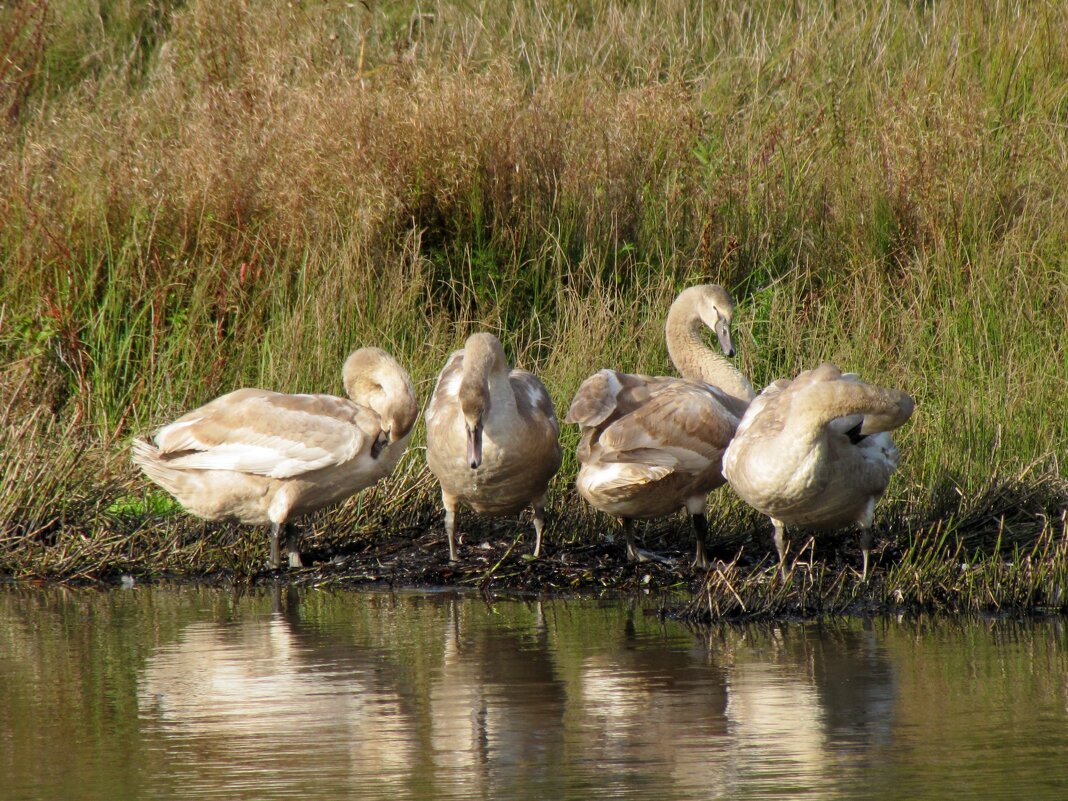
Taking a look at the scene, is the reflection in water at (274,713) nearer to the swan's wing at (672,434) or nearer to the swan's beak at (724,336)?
the swan's wing at (672,434)

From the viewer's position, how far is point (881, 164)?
37.7ft

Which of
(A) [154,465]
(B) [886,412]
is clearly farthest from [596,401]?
(A) [154,465]

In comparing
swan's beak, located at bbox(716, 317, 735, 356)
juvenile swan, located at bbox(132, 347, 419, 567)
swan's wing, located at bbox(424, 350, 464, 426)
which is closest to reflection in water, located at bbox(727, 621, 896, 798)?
swan's wing, located at bbox(424, 350, 464, 426)

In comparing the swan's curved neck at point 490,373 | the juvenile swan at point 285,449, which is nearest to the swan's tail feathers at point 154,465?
the juvenile swan at point 285,449

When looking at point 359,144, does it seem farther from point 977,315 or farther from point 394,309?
point 977,315

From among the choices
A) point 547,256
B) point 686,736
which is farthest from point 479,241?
point 686,736

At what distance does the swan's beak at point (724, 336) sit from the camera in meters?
8.72

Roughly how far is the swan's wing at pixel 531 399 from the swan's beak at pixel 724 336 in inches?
46.2

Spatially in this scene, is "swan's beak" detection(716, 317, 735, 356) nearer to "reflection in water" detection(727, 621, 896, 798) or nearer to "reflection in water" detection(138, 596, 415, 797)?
"reflection in water" detection(727, 621, 896, 798)

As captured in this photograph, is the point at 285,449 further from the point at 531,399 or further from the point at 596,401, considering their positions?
the point at 596,401

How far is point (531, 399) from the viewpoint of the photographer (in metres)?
7.81

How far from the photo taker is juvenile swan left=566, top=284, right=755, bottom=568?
24.2 feet

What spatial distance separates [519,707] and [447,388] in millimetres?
2982

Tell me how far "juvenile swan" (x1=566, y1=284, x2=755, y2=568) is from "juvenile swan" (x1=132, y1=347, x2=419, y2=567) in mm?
878
